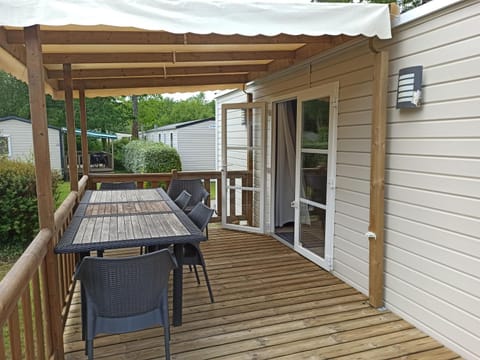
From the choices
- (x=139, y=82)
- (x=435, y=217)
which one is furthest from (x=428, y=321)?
(x=139, y=82)

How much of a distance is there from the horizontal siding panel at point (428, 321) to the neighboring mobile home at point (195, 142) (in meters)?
16.2

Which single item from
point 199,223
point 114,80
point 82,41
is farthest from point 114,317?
point 114,80

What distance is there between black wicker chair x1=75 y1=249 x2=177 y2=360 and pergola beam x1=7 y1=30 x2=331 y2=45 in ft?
5.88

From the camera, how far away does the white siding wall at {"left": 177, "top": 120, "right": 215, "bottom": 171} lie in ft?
60.8

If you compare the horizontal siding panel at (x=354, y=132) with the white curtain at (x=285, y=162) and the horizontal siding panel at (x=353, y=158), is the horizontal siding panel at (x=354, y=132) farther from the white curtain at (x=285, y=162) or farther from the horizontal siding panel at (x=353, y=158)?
the white curtain at (x=285, y=162)

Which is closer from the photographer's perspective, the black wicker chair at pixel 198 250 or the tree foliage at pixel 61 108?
the black wicker chair at pixel 198 250

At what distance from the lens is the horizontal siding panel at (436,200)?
7.52 ft

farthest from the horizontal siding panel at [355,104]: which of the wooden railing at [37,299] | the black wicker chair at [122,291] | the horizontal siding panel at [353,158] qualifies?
the wooden railing at [37,299]

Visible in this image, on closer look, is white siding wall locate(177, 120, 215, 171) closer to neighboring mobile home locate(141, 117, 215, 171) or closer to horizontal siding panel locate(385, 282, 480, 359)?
neighboring mobile home locate(141, 117, 215, 171)

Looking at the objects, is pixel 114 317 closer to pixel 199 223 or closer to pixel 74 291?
pixel 199 223

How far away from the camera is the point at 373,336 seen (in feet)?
8.59

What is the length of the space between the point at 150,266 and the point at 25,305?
1.99ft

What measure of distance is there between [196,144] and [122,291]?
55.7 ft

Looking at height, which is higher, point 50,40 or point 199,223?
point 50,40
